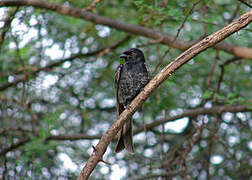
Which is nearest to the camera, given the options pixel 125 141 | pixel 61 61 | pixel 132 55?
pixel 125 141

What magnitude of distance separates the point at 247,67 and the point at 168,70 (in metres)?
3.93

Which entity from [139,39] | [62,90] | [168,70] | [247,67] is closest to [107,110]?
[62,90]

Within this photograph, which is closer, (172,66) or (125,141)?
(172,66)

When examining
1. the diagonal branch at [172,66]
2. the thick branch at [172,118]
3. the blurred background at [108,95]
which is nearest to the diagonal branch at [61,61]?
the blurred background at [108,95]

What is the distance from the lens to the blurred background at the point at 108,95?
505cm

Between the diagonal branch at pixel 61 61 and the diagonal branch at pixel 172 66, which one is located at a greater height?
the diagonal branch at pixel 172 66

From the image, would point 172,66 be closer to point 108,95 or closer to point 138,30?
point 138,30

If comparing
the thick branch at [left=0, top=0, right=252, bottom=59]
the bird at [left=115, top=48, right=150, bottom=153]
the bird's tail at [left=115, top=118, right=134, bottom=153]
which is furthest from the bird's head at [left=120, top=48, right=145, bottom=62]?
the bird's tail at [left=115, top=118, right=134, bottom=153]

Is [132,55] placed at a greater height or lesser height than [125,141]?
greater

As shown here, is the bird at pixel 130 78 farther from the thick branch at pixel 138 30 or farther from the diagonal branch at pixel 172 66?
the diagonal branch at pixel 172 66

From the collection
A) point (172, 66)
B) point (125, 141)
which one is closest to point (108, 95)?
point (125, 141)

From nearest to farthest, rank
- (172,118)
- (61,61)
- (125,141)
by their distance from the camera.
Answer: (125,141), (172,118), (61,61)

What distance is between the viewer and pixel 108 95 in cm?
638

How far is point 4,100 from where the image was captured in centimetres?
547
